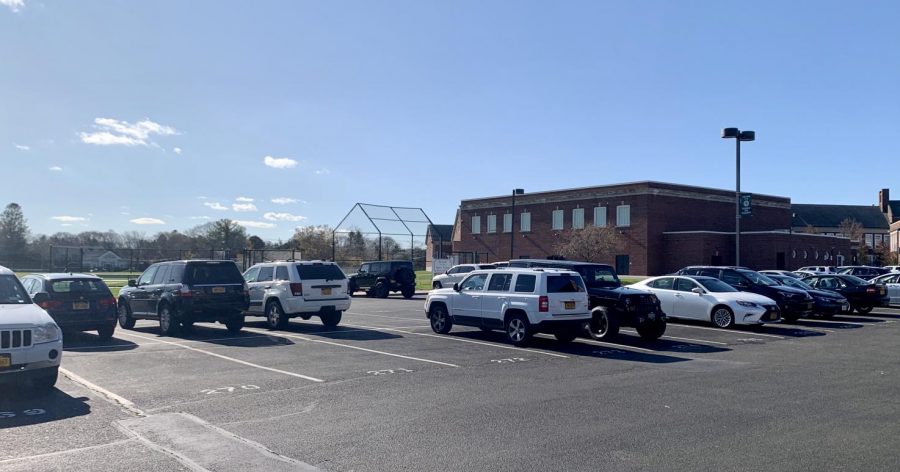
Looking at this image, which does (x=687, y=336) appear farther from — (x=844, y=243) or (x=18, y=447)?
(x=844, y=243)

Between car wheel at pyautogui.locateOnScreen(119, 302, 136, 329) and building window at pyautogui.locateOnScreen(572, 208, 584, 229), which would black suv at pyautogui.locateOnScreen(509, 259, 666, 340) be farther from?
building window at pyautogui.locateOnScreen(572, 208, 584, 229)

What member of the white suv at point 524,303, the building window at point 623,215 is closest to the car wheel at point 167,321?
the white suv at point 524,303

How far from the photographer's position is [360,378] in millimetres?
10969

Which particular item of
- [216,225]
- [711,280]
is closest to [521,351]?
[711,280]

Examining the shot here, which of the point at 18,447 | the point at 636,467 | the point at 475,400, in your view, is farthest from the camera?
the point at 475,400

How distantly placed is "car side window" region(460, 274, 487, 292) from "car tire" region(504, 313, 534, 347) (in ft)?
4.26

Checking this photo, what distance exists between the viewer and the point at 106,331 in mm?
15594

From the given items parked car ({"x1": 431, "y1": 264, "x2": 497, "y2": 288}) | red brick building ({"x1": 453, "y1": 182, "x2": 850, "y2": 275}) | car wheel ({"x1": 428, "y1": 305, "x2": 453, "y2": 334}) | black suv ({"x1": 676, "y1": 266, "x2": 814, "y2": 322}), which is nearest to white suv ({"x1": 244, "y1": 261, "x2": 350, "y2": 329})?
car wheel ({"x1": 428, "y1": 305, "x2": 453, "y2": 334})

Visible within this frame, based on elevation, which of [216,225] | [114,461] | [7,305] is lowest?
[114,461]

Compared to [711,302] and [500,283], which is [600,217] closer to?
[711,302]

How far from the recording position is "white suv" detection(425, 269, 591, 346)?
49.0ft

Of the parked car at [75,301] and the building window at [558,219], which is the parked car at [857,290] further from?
the building window at [558,219]

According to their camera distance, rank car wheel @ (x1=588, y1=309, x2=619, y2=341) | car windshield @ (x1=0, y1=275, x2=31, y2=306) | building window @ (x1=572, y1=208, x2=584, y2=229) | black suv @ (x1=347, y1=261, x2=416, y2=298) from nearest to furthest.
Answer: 1. car windshield @ (x1=0, y1=275, x2=31, y2=306)
2. car wheel @ (x1=588, y1=309, x2=619, y2=341)
3. black suv @ (x1=347, y1=261, x2=416, y2=298)
4. building window @ (x1=572, y1=208, x2=584, y2=229)

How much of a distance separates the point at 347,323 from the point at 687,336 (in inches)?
366
